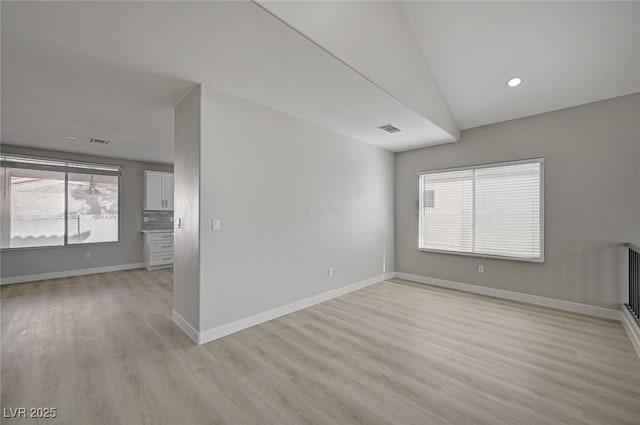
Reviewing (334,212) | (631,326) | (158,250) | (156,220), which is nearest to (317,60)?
(334,212)

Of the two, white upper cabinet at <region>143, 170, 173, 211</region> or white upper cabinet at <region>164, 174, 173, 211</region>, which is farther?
white upper cabinet at <region>164, 174, 173, 211</region>

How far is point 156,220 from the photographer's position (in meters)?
6.94

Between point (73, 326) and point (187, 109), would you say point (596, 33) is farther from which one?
point (73, 326)

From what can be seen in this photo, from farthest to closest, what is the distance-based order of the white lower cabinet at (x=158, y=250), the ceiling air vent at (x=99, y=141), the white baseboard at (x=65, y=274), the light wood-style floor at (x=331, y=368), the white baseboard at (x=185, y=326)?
the white lower cabinet at (x=158, y=250) → the white baseboard at (x=65, y=274) → the ceiling air vent at (x=99, y=141) → the white baseboard at (x=185, y=326) → the light wood-style floor at (x=331, y=368)

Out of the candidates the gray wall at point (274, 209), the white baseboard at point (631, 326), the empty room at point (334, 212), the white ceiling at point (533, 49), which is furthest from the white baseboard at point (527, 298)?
the white ceiling at point (533, 49)

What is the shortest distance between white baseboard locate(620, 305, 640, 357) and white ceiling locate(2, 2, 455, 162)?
10.5 feet

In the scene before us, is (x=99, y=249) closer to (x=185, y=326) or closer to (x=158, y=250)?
(x=158, y=250)

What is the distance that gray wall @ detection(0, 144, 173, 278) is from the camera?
16.6ft

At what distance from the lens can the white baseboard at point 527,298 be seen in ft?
11.4

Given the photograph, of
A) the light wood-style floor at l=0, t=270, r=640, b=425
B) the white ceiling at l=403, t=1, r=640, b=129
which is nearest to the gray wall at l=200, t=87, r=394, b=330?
the light wood-style floor at l=0, t=270, r=640, b=425

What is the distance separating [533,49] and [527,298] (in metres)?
→ 3.37

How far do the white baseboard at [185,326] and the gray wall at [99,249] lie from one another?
4.03m

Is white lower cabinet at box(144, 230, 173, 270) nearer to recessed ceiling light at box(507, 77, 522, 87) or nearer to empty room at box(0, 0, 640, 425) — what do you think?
empty room at box(0, 0, 640, 425)

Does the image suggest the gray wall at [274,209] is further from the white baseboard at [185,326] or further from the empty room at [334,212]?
the white baseboard at [185,326]
